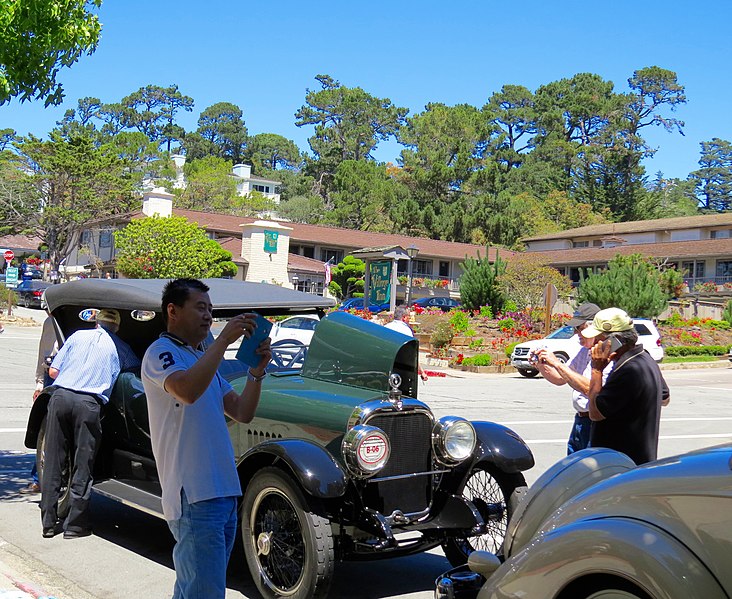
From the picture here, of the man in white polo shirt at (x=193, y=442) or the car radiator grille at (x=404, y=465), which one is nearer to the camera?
the man in white polo shirt at (x=193, y=442)

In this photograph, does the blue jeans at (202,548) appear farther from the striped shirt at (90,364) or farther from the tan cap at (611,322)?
the striped shirt at (90,364)

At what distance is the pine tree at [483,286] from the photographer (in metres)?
37.7

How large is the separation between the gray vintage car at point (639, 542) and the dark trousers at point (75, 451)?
416 centimetres

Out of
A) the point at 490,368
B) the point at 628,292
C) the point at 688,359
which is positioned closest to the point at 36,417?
the point at 490,368

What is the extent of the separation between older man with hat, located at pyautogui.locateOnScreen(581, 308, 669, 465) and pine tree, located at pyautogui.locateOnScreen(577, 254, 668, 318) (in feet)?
96.6

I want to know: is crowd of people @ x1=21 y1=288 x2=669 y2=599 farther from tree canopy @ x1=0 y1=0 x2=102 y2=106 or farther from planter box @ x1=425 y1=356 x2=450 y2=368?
planter box @ x1=425 y1=356 x2=450 y2=368

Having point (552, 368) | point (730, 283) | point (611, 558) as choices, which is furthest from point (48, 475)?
point (730, 283)

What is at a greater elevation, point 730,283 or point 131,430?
point 730,283

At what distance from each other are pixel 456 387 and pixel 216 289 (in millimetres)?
15144

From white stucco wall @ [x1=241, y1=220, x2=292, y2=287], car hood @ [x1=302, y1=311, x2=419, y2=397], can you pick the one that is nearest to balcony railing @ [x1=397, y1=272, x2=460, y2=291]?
white stucco wall @ [x1=241, y1=220, x2=292, y2=287]

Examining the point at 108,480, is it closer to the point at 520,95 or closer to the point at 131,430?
the point at 131,430

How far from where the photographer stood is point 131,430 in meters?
7.00

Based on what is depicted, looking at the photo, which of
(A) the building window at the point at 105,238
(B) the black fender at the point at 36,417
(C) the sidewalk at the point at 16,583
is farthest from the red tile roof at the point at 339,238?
(C) the sidewalk at the point at 16,583

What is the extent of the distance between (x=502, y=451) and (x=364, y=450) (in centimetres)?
120
